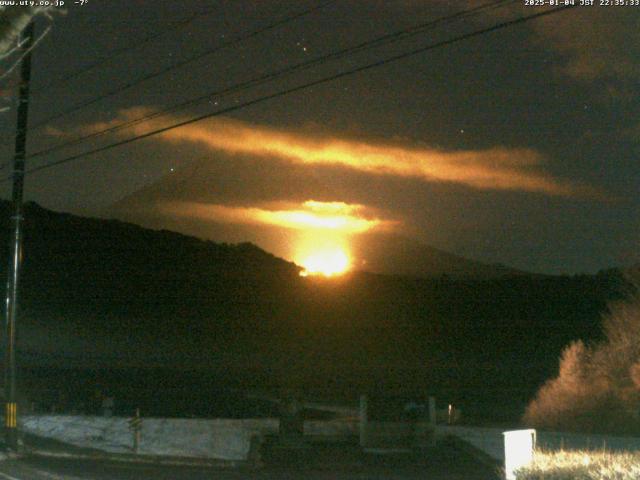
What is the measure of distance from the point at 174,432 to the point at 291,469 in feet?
43.2

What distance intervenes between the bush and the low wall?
6.22 metres

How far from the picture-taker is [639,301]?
2736cm

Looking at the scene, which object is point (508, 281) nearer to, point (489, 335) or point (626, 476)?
point (489, 335)

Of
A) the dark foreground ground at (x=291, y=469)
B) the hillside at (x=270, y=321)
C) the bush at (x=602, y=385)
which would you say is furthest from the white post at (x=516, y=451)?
the hillside at (x=270, y=321)

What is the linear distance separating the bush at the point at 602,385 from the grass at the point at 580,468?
12.2m

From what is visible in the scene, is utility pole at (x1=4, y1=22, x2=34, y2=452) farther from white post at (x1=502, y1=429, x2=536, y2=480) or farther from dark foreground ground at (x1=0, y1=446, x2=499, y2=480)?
white post at (x1=502, y1=429, x2=536, y2=480)

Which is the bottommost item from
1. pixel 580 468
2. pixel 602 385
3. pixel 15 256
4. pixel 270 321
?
pixel 580 468

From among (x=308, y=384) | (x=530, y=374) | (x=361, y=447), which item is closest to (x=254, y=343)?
(x=308, y=384)

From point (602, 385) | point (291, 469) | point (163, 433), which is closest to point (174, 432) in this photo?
point (163, 433)

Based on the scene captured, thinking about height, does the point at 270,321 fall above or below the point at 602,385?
above

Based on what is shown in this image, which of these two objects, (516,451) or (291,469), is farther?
(291,469)

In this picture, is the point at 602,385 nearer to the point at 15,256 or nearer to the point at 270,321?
the point at 15,256

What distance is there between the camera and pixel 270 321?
101m

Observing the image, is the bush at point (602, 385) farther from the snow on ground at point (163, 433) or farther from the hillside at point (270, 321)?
the snow on ground at point (163, 433)
